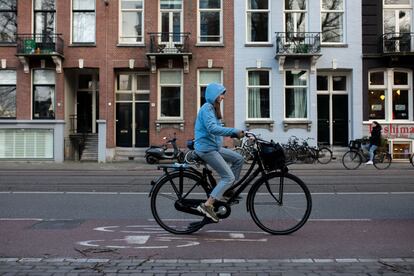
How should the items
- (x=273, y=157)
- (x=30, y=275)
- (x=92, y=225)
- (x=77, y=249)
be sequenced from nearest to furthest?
(x=30, y=275)
(x=77, y=249)
(x=273, y=157)
(x=92, y=225)

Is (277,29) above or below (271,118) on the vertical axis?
above

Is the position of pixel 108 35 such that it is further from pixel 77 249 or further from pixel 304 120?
pixel 77 249

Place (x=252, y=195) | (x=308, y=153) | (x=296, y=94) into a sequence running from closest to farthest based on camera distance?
(x=252, y=195), (x=308, y=153), (x=296, y=94)

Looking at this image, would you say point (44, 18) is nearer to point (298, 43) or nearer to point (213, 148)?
point (298, 43)

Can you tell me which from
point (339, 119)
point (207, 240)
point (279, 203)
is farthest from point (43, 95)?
point (279, 203)

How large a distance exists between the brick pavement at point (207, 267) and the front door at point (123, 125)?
2046 centimetres

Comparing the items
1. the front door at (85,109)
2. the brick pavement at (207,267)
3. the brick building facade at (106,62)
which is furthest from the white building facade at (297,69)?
the brick pavement at (207,267)

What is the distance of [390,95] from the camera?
25641mm

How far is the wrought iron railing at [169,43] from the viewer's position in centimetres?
2488

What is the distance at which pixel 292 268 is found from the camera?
5480 mm

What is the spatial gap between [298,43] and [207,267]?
2086 cm

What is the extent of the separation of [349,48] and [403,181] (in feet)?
39.1

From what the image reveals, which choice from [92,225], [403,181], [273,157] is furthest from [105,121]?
[273,157]

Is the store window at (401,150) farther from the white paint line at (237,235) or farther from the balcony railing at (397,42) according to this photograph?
the white paint line at (237,235)
